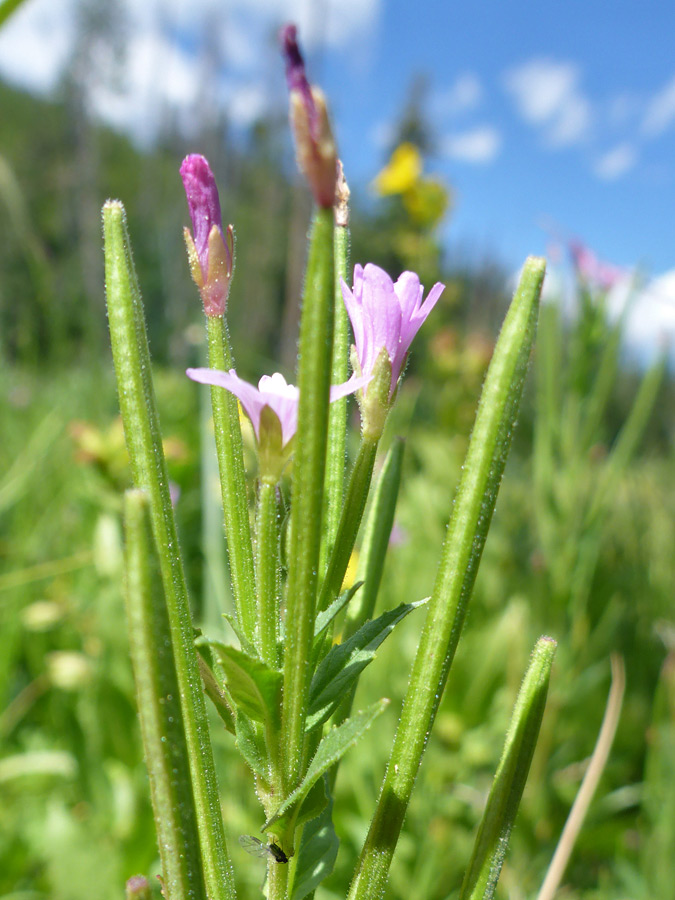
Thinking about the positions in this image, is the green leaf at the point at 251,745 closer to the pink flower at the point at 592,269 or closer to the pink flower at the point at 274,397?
the pink flower at the point at 274,397

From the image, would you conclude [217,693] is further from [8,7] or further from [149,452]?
[8,7]

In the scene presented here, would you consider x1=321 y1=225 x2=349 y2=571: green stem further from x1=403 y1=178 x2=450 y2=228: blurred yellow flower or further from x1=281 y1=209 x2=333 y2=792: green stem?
x1=403 y1=178 x2=450 y2=228: blurred yellow flower

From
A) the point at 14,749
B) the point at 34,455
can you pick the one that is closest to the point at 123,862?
the point at 14,749

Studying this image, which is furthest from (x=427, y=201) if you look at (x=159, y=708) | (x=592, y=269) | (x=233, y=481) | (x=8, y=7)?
(x=159, y=708)

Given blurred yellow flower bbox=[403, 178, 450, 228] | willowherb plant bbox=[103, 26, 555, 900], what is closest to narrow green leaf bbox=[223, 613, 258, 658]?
willowherb plant bbox=[103, 26, 555, 900]

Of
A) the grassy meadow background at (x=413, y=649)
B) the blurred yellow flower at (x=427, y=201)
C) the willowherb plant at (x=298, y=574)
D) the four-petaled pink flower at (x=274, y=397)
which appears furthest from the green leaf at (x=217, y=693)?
the blurred yellow flower at (x=427, y=201)

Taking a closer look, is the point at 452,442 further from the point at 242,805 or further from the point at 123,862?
the point at 123,862
